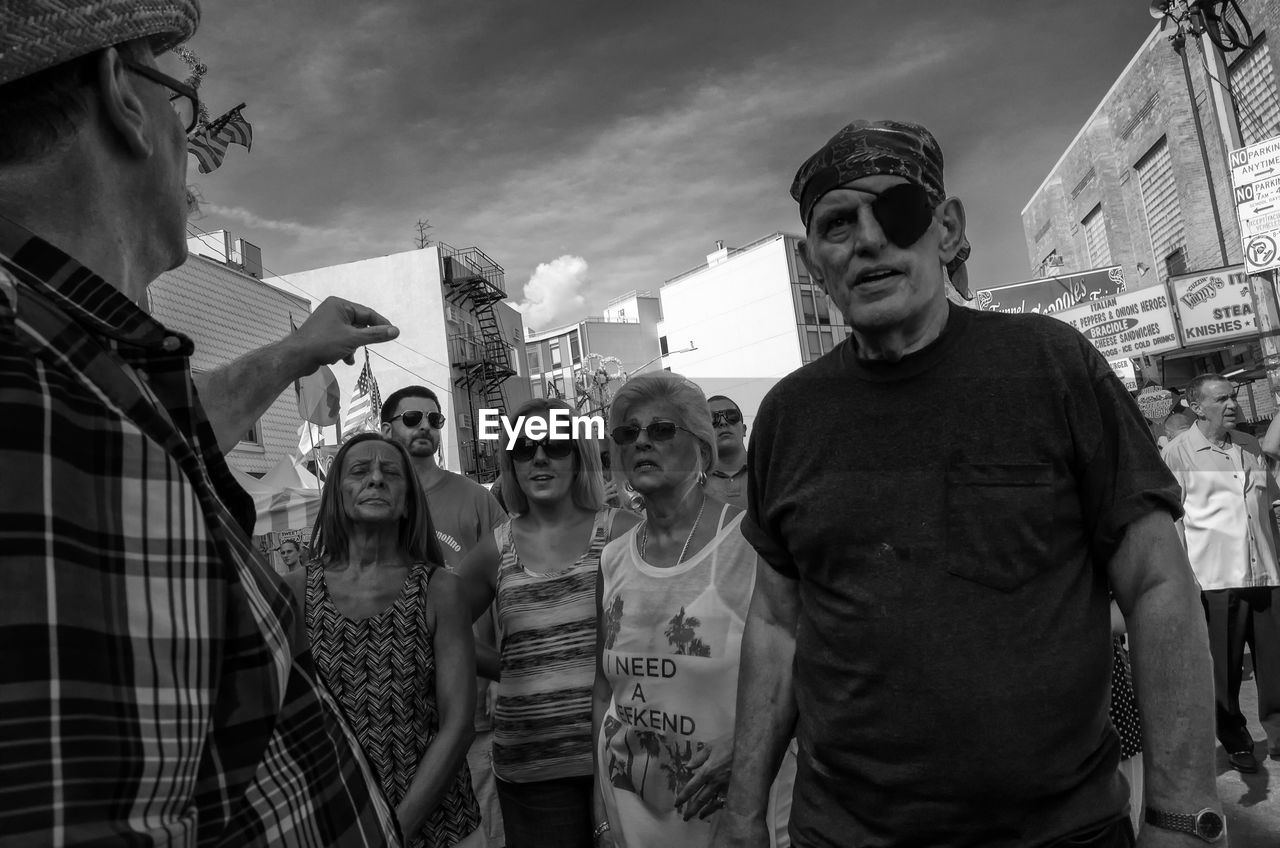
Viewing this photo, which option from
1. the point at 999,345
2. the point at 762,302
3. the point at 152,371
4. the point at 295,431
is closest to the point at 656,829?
the point at 999,345

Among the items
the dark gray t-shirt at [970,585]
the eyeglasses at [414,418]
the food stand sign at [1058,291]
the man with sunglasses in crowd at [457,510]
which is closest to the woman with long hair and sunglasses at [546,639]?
the man with sunglasses in crowd at [457,510]

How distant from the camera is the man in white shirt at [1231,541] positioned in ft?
18.0

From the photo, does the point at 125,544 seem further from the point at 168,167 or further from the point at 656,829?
the point at 656,829

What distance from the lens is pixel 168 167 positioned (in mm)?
1145

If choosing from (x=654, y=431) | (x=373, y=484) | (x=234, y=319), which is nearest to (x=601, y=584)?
(x=654, y=431)

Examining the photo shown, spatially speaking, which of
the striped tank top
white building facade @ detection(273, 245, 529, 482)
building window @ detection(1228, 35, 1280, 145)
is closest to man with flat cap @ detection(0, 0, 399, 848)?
the striped tank top

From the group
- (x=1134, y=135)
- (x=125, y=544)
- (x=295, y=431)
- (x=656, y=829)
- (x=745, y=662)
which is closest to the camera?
(x=125, y=544)

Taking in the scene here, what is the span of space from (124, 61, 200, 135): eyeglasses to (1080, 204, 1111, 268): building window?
24.1 m

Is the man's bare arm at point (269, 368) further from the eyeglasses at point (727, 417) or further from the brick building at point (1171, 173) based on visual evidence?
the brick building at point (1171, 173)

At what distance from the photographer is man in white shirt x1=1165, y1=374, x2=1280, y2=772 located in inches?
216

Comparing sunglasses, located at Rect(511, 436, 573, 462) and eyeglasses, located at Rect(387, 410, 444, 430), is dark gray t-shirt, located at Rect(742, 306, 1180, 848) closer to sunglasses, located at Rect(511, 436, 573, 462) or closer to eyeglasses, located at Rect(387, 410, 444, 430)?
sunglasses, located at Rect(511, 436, 573, 462)

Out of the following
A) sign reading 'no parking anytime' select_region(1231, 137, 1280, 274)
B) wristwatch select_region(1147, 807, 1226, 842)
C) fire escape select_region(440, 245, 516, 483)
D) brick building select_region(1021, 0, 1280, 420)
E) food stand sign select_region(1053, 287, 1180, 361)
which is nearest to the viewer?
wristwatch select_region(1147, 807, 1226, 842)

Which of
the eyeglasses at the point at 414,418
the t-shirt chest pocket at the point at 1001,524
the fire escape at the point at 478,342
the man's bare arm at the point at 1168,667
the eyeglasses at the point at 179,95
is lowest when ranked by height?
the man's bare arm at the point at 1168,667

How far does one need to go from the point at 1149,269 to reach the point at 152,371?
22730 mm
